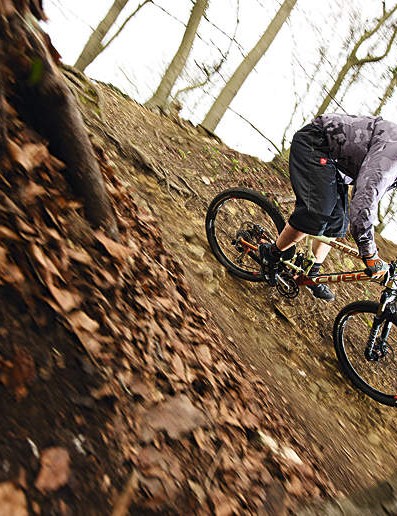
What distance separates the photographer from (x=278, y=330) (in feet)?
14.9

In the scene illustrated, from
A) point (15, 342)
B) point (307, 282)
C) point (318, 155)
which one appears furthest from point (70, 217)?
point (307, 282)

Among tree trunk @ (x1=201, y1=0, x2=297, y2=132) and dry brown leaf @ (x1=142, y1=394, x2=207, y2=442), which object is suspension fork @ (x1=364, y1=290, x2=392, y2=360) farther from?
tree trunk @ (x1=201, y1=0, x2=297, y2=132)

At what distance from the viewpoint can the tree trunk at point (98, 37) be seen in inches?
407

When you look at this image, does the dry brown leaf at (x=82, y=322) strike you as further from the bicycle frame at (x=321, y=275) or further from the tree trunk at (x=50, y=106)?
the bicycle frame at (x=321, y=275)

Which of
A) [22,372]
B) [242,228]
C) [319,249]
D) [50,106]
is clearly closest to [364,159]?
[319,249]

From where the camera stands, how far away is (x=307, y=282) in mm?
4574

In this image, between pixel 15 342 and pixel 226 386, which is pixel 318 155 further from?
pixel 15 342

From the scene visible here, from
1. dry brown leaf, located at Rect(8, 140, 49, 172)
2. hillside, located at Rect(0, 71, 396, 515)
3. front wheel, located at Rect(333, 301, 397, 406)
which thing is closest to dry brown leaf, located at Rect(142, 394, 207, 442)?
hillside, located at Rect(0, 71, 396, 515)

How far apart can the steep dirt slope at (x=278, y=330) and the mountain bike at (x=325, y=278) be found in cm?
19

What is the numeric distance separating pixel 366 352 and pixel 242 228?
209 cm

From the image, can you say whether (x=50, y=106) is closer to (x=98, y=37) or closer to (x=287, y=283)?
(x=287, y=283)

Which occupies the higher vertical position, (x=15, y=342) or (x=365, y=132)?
(x=365, y=132)

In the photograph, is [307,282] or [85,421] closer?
[85,421]

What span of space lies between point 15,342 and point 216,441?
974 millimetres
